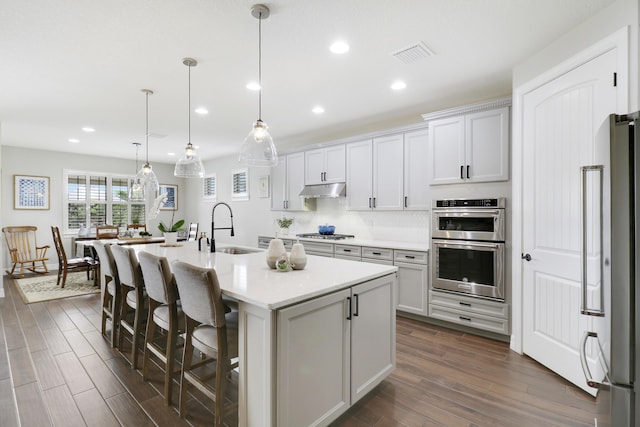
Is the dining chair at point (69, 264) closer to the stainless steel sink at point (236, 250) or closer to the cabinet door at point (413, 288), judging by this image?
the stainless steel sink at point (236, 250)

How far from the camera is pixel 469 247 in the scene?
3.40 metres

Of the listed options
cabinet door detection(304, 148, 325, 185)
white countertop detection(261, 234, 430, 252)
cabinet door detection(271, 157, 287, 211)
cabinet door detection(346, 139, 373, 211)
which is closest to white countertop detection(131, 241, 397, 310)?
white countertop detection(261, 234, 430, 252)

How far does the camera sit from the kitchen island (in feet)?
5.16

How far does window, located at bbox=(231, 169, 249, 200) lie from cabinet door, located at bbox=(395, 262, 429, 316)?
4.40 meters

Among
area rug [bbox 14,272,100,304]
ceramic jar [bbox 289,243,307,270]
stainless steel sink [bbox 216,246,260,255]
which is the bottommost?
area rug [bbox 14,272,100,304]

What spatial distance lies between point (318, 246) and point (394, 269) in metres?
2.52

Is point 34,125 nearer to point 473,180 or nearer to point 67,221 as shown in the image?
point 67,221

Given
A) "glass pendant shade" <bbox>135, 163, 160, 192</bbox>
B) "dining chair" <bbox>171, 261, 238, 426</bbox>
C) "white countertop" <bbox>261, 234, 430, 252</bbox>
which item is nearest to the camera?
"dining chair" <bbox>171, 261, 238, 426</bbox>

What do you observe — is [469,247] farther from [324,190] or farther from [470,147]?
[324,190]

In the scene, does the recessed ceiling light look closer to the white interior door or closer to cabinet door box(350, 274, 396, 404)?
the white interior door

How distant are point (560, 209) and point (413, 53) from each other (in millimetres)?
1761

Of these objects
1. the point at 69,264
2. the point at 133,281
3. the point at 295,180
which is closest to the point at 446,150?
the point at 295,180

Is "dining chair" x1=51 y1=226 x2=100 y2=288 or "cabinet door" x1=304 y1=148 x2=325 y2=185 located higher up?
"cabinet door" x1=304 y1=148 x2=325 y2=185

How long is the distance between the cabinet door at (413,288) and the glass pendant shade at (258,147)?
88.6 inches
